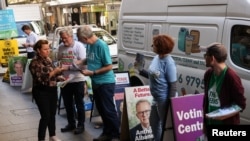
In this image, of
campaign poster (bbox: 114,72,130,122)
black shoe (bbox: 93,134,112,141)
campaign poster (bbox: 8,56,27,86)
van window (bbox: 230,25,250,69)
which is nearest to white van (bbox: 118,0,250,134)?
van window (bbox: 230,25,250,69)

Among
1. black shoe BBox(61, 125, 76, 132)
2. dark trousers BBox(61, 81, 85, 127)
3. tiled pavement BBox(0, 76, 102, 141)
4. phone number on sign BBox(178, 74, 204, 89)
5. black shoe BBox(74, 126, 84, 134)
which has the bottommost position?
tiled pavement BBox(0, 76, 102, 141)

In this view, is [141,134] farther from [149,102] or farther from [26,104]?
[26,104]

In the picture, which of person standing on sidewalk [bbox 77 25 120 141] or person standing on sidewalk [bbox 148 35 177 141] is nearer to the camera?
person standing on sidewalk [bbox 148 35 177 141]

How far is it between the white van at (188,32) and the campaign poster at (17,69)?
4.15 metres

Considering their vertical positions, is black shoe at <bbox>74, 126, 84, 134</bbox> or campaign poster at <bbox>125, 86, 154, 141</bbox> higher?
→ campaign poster at <bbox>125, 86, 154, 141</bbox>

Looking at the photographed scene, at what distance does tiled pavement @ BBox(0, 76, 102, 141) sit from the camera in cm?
610

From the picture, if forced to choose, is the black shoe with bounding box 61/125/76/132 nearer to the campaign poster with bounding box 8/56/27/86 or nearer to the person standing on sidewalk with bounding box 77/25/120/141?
the person standing on sidewalk with bounding box 77/25/120/141

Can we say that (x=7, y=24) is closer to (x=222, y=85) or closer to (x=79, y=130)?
(x=79, y=130)

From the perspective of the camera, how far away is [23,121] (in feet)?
23.7

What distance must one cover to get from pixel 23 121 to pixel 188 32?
3.63 m

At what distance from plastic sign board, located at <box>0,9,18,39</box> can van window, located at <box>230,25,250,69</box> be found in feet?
31.9

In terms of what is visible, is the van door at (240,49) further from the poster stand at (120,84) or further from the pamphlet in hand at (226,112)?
the poster stand at (120,84)

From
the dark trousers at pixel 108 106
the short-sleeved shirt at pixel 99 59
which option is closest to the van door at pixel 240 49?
the short-sleeved shirt at pixel 99 59

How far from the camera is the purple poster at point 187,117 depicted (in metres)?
4.30
